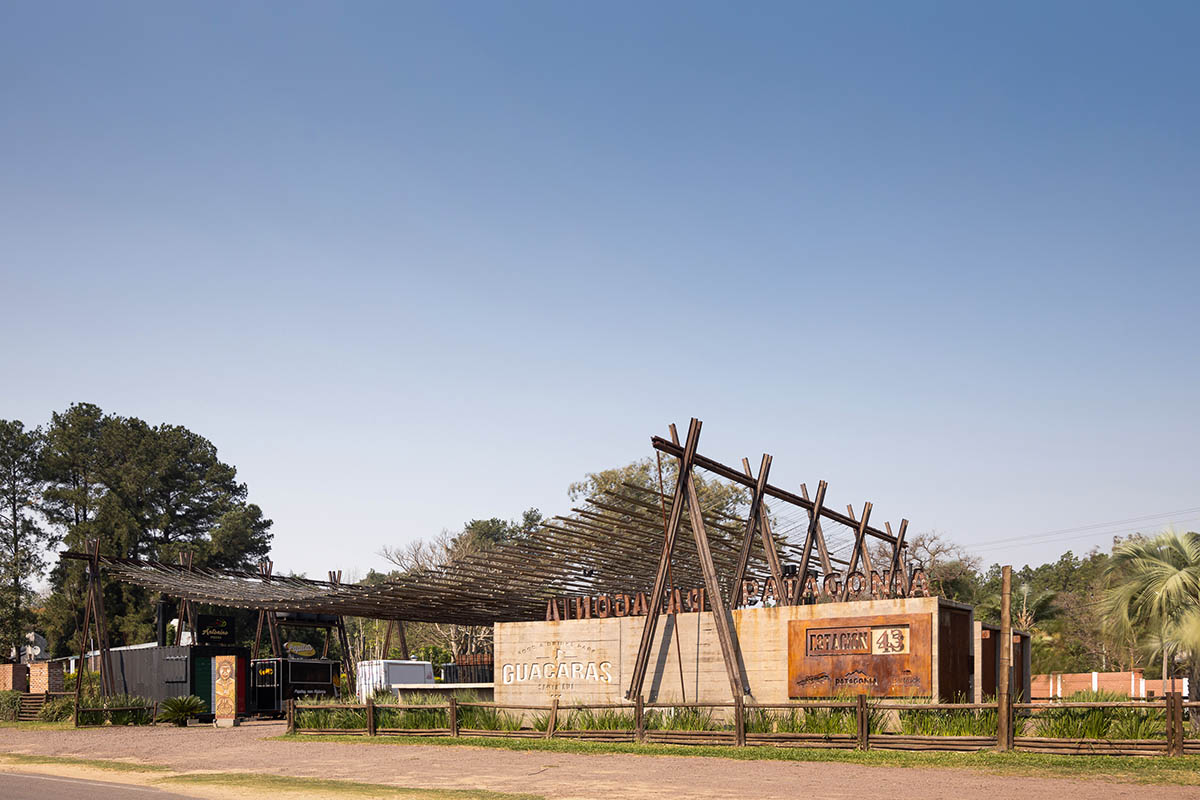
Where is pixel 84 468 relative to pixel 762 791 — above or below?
above

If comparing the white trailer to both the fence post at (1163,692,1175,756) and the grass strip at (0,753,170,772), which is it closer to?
the grass strip at (0,753,170,772)

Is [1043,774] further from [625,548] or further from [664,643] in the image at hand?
[625,548]

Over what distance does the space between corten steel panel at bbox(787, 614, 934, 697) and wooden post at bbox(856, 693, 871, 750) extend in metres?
2.56

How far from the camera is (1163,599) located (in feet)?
61.0

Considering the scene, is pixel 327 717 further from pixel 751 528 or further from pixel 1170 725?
pixel 1170 725

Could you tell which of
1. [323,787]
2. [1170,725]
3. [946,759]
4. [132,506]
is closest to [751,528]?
[946,759]

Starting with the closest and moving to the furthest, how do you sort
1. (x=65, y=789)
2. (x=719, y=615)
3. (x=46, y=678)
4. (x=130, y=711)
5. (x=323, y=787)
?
(x=65, y=789), (x=323, y=787), (x=719, y=615), (x=130, y=711), (x=46, y=678)

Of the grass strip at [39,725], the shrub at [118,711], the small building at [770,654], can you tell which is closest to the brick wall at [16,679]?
the grass strip at [39,725]

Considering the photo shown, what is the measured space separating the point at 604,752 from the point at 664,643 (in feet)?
16.4

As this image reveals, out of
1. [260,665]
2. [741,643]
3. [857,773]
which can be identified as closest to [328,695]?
[260,665]

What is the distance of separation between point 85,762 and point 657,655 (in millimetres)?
12963

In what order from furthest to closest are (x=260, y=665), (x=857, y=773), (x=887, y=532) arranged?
1. (x=260, y=665)
2. (x=887, y=532)
3. (x=857, y=773)

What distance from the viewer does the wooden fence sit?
57.5 ft

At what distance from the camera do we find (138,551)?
6962cm
